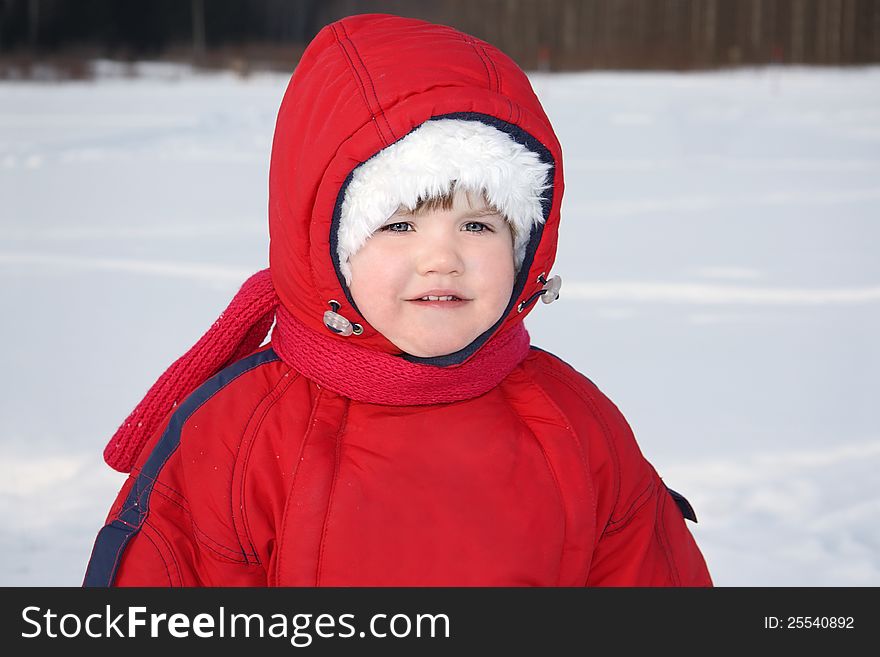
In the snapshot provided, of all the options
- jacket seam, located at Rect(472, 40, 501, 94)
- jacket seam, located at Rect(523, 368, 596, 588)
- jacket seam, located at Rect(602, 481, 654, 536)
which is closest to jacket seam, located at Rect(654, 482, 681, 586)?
jacket seam, located at Rect(602, 481, 654, 536)

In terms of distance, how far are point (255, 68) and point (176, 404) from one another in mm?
12202

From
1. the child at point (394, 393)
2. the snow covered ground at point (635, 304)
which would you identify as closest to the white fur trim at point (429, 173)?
the child at point (394, 393)

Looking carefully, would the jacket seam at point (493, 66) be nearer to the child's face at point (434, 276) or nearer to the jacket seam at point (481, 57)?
the jacket seam at point (481, 57)

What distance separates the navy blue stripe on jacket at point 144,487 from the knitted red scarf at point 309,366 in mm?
58

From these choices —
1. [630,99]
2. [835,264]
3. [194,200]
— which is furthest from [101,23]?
[835,264]

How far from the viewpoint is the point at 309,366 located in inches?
55.4

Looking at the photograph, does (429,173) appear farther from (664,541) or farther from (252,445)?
(664,541)

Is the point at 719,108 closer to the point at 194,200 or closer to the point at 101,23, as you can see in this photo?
the point at 194,200

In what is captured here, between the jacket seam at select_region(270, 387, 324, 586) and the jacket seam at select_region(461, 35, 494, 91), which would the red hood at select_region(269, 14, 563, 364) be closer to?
the jacket seam at select_region(461, 35, 494, 91)

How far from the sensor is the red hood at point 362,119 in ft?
4.24

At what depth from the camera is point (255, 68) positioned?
43.0 feet

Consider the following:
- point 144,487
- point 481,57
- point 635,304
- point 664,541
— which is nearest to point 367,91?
point 481,57

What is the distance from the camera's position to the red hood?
129 centimetres

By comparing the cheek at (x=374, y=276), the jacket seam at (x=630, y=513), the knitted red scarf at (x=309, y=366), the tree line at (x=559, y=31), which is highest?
the tree line at (x=559, y=31)
